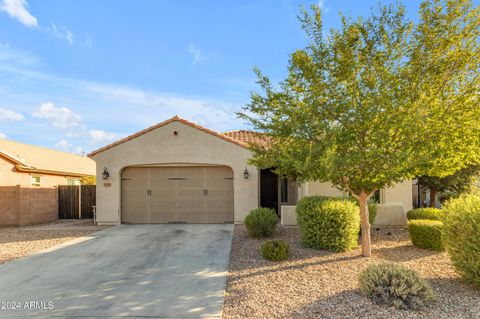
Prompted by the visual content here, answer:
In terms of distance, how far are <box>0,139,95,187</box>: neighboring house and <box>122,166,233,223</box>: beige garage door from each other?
19.5 ft

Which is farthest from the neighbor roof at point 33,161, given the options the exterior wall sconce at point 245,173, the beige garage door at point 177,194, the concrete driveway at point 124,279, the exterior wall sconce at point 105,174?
the exterior wall sconce at point 245,173

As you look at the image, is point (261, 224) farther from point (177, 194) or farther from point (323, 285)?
point (177, 194)

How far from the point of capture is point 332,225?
24.9 feet

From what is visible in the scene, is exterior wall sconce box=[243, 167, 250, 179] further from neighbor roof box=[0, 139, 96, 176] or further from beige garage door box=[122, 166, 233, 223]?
neighbor roof box=[0, 139, 96, 176]

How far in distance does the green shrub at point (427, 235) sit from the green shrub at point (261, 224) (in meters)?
4.13

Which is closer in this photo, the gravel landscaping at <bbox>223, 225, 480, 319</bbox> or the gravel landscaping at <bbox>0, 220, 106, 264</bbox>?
the gravel landscaping at <bbox>223, 225, 480, 319</bbox>

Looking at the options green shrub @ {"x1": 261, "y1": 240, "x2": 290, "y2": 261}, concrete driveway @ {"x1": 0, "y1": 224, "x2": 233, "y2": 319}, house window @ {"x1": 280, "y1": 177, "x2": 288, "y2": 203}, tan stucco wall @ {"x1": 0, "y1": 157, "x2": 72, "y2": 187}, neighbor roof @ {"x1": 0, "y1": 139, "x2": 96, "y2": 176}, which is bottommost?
concrete driveway @ {"x1": 0, "y1": 224, "x2": 233, "y2": 319}

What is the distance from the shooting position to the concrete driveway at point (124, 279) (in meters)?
4.46

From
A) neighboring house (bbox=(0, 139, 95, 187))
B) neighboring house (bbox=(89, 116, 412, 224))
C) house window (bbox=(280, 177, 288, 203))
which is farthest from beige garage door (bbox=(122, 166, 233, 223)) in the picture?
neighboring house (bbox=(0, 139, 95, 187))

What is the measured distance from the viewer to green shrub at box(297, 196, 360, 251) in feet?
24.8

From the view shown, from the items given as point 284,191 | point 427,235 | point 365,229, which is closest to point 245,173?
point 284,191

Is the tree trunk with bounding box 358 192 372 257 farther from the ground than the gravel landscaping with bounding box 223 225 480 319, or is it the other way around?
the tree trunk with bounding box 358 192 372 257

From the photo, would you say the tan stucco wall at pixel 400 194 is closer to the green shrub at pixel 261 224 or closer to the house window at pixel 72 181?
the green shrub at pixel 261 224

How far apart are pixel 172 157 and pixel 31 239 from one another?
6020mm
